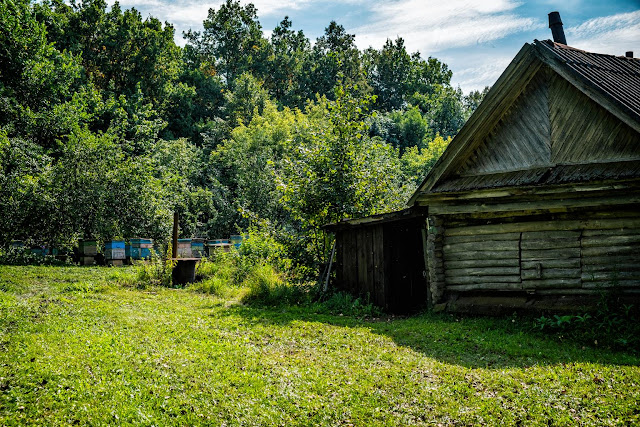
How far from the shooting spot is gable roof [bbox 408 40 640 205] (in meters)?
9.69

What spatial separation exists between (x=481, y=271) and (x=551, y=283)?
1586 mm

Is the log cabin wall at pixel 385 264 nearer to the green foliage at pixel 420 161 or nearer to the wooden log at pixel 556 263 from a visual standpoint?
the wooden log at pixel 556 263

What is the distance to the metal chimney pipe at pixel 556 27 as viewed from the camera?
13.1 metres

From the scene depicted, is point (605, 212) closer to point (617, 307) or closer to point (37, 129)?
point (617, 307)

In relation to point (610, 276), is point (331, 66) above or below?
above

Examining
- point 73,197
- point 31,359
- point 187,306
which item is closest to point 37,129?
point 73,197

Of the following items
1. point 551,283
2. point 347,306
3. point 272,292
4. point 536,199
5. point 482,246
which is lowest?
point 347,306

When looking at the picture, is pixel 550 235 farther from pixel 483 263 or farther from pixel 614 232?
pixel 483 263

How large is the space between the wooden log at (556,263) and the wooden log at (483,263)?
245mm

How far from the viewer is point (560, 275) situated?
10.3 metres

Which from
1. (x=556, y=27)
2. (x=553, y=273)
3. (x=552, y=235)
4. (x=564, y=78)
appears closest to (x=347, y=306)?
(x=553, y=273)

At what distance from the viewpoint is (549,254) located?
34.5 ft

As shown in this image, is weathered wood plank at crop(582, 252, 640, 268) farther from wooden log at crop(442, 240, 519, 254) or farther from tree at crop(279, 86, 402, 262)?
tree at crop(279, 86, 402, 262)

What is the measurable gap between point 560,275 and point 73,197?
21.1m
